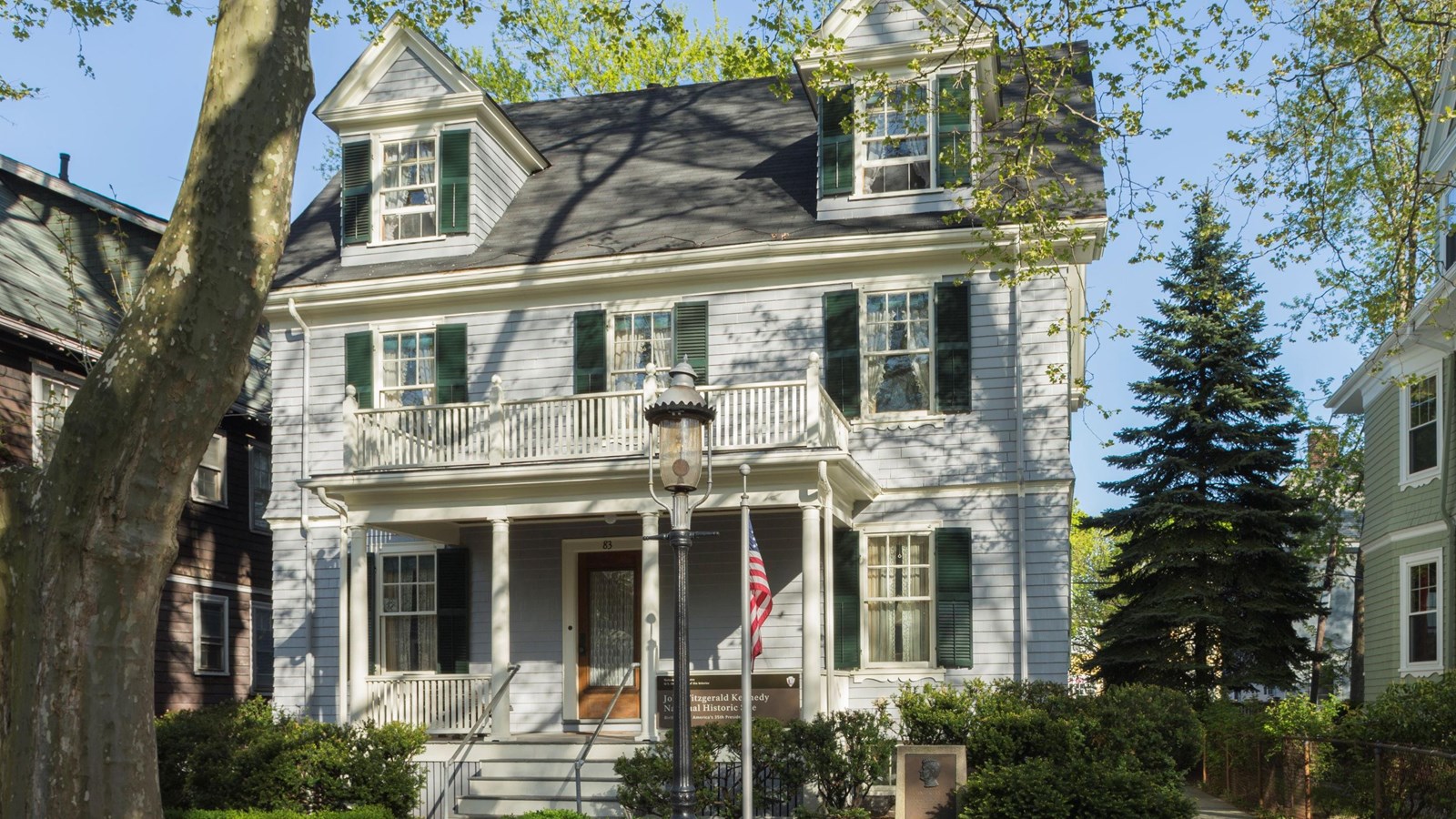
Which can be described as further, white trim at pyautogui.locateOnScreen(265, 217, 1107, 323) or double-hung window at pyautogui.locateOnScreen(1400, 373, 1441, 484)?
double-hung window at pyautogui.locateOnScreen(1400, 373, 1441, 484)

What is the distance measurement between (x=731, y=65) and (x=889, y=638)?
724 cm

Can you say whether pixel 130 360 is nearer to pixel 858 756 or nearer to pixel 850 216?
pixel 858 756

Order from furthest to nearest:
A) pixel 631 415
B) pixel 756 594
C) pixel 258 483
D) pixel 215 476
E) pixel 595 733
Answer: pixel 258 483 < pixel 215 476 < pixel 631 415 < pixel 595 733 < pixel 756 594

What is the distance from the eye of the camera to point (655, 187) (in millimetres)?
19844

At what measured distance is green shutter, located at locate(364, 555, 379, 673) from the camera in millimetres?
18547

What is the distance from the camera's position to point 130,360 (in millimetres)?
9039

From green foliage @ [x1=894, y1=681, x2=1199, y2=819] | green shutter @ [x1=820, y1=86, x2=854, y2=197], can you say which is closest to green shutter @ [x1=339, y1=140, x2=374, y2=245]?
green shutter @ [x1=820, y1=86, x2=854, y2=197]

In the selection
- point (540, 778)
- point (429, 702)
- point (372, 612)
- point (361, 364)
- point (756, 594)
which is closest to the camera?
point (756, 594)

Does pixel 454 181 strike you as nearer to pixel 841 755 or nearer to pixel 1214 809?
pixel 841 755

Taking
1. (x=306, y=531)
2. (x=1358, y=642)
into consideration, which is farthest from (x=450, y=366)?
(x=1358, y=642)

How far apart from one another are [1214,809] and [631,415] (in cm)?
826

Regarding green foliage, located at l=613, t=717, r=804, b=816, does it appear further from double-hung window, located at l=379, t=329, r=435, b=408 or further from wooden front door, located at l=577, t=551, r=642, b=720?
double-hung window, located at l=379, t=329, r=435, b=408

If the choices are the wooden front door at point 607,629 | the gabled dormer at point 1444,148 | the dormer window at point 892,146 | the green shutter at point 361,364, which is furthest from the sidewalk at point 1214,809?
the green shutter at point 361,364

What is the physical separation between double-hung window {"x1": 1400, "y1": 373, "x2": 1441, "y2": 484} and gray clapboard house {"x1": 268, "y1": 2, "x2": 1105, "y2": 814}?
218 inches
